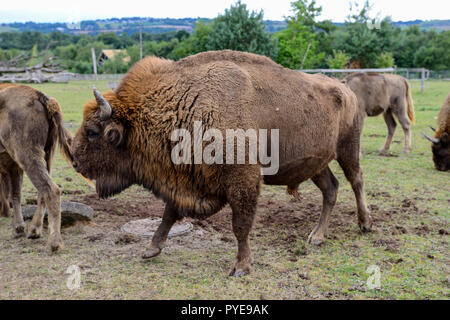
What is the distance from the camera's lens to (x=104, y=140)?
4707 mm

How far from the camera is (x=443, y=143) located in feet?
34.5

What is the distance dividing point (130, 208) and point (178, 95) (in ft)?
10.4

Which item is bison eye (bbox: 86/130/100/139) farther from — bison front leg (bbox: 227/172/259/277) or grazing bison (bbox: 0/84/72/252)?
bison front leg (bbox: 227/172/259/277)

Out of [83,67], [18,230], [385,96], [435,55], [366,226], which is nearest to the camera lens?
[18,230]

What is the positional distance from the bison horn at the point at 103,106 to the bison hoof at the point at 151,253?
1642 millimetres

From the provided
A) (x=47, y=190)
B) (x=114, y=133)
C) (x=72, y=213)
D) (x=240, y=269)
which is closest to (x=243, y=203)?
(x=240, y=269)

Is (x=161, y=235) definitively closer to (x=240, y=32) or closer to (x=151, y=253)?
(x=151, y=253)

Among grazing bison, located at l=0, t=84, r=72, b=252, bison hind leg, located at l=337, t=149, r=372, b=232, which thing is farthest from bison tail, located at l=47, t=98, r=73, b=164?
bison hind leg, located at l=337, t=149, r=372, b=232

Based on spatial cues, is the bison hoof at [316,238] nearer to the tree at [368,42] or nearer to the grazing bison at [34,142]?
the grazing bison at [34,142]

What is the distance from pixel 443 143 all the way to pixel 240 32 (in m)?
19.2

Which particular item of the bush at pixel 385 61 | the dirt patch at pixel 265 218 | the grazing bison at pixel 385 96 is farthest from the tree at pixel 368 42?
the dirt patch at pixel 265 218

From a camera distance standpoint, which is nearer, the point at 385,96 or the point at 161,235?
the point at 161,235

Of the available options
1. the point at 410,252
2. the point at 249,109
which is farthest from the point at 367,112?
the point at 249,109

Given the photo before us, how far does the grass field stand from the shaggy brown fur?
2.11m
